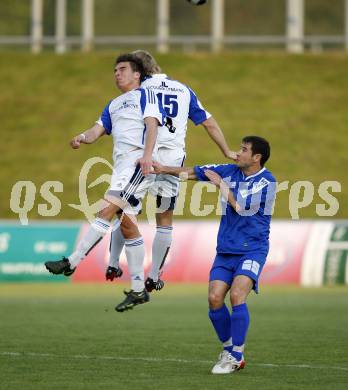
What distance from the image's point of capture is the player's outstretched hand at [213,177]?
1103cm

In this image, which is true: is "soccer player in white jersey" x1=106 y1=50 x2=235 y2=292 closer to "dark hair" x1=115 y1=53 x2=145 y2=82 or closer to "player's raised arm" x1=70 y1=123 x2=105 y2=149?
"dark hair" x1=115 y1=53 x2=145 y2=82

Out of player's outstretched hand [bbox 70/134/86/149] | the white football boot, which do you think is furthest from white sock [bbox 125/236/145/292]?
the white football boot

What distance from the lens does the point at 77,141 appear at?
1209cm

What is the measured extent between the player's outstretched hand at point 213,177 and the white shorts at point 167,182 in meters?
1.24

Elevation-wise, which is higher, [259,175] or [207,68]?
[207,68]

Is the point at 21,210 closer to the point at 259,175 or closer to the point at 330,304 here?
the point at 330,304

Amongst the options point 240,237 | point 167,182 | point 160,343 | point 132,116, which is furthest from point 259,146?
point 160,343

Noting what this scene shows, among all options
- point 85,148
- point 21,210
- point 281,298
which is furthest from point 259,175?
point 85,148

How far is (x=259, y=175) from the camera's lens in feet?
36.3

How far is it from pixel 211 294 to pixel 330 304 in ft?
28.3

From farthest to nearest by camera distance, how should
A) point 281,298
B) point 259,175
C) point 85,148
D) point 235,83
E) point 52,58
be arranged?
point 52,58, point 235,83, point 85,148, point 281,298, point 259,175

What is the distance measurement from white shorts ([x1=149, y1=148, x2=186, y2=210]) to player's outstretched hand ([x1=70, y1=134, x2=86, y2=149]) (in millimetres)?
827

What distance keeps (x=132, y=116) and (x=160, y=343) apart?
2.76 m

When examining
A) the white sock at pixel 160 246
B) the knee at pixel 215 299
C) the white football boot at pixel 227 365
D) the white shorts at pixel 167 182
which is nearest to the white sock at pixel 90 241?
the white shorts at pixel 167 182
